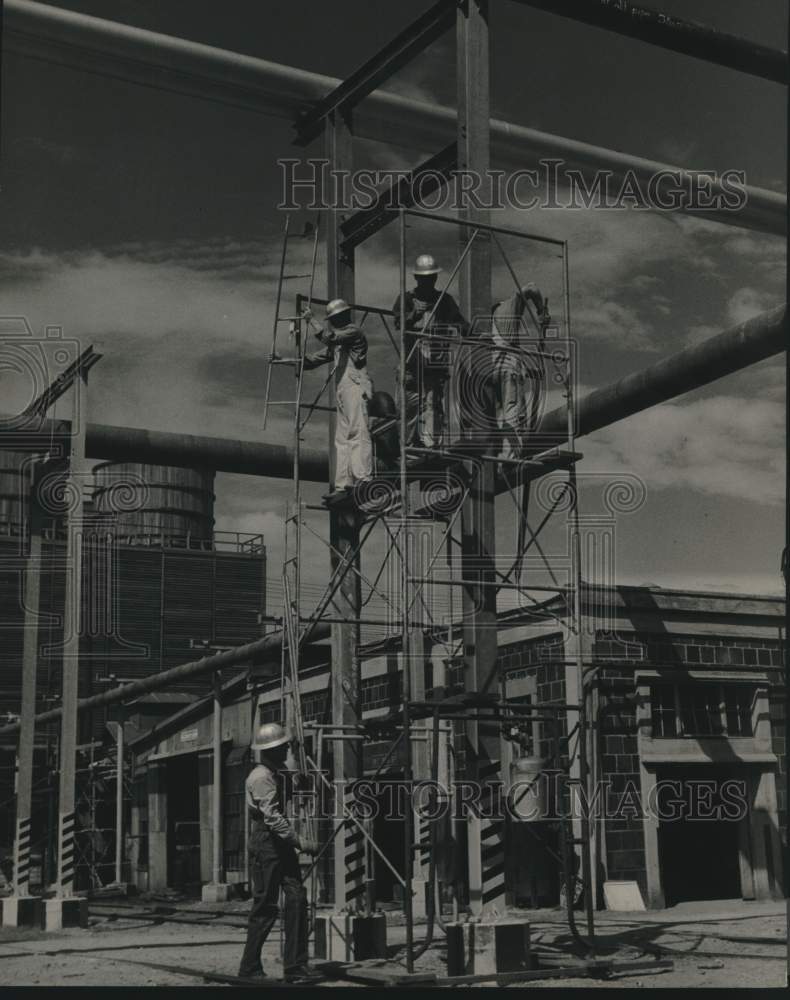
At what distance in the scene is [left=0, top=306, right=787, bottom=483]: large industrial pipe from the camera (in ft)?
63.5

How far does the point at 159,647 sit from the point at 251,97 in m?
31.8

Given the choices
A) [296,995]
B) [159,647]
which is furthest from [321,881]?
[159,647]

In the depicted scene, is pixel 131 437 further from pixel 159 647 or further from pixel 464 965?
pixel 159 647

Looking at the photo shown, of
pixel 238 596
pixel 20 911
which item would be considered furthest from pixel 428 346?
pixel 238 596

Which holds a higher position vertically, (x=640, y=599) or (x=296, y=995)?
(x=640, y=599)

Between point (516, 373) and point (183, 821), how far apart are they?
25.8 m

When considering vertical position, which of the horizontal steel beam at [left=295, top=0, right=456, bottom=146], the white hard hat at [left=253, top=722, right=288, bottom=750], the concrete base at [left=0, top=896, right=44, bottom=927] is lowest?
the concrete base at [left=0, top=896, right=44, bottom=927]

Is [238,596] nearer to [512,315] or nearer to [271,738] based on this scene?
[512,315]

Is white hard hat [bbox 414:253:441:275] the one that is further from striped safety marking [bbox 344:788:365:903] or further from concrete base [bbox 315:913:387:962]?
concrete base [bbox 315:913:387:962]

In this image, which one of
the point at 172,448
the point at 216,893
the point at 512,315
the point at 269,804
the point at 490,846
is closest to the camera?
the point at 269,804

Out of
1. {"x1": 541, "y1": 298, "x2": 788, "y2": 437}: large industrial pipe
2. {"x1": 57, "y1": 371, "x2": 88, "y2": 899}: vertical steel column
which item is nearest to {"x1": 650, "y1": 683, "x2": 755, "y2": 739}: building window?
{"x1": 541, "y1": 298, "x2": 788, "y2": 437}: large industrial pipe

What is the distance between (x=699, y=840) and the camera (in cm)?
2547

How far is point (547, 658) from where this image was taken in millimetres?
22797

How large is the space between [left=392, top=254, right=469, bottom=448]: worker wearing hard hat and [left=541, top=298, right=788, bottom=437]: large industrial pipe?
2.61 meters
